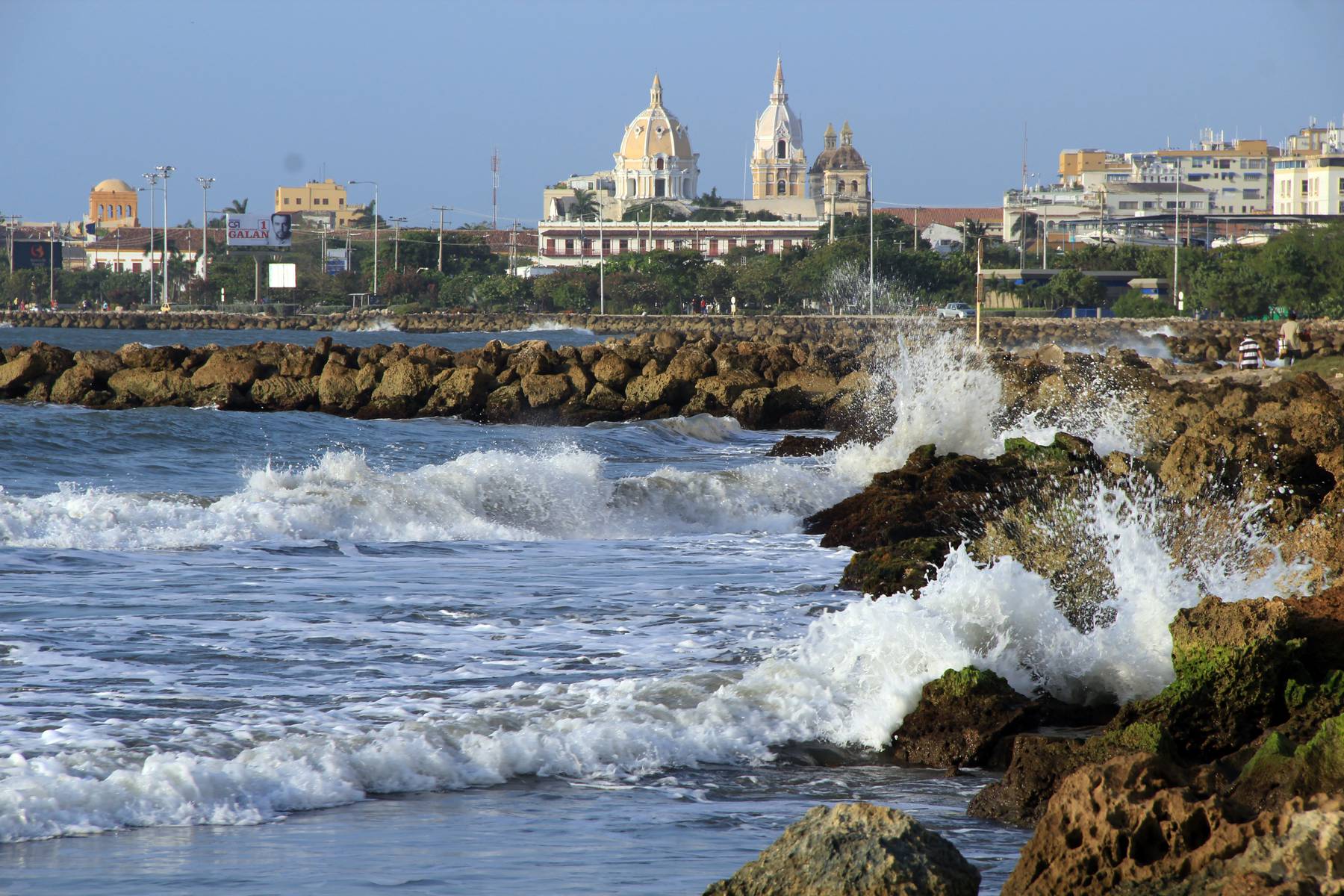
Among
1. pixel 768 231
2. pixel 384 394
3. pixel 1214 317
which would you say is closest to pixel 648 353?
pixel 384 394

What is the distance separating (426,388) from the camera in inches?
1083

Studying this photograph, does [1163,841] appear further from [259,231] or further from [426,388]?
[259,231]

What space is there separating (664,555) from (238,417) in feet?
43.5

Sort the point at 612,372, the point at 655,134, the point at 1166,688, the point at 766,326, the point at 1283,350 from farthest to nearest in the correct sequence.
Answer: the point at 655,134, the point at 766,326, the point at 1283,350, the point at 612,372, the point at 1166,688

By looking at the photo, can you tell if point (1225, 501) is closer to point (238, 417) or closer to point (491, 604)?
point (491, 604)

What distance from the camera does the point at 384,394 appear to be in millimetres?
27391

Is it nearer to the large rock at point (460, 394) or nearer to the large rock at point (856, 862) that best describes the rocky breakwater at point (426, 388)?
the large rock at point (460, 394)

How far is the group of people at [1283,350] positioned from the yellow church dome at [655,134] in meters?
146

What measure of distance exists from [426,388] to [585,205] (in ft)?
475

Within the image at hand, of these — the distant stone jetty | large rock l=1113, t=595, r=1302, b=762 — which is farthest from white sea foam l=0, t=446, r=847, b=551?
the distant stone jetty

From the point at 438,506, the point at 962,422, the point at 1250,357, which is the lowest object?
the point at 438,506

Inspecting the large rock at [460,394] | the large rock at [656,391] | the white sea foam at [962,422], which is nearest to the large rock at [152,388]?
the large rock at [460,394]

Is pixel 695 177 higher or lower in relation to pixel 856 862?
higher

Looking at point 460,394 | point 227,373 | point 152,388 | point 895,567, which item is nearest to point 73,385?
point 152,388
